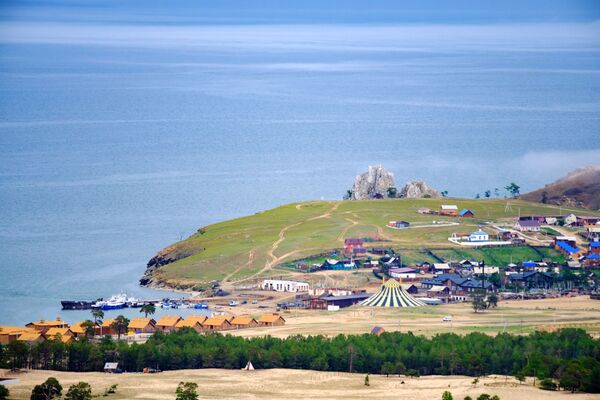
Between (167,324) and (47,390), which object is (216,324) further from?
(47,390)

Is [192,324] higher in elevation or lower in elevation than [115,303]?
lower


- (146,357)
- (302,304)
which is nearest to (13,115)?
(302,304)

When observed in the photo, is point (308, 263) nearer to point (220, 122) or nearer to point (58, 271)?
point (58, 271)

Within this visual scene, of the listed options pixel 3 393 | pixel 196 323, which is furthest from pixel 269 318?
pixel 3 393

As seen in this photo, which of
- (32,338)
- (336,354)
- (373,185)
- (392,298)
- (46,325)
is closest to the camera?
(336,354)

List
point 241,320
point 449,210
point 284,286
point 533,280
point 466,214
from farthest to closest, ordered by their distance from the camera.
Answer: point 449,210, point 466,214, point 533,280, point 284,286, point 241,320

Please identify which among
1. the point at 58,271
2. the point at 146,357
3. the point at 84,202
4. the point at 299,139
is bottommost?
the point at 146,357

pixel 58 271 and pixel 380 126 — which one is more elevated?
pixel 380 126

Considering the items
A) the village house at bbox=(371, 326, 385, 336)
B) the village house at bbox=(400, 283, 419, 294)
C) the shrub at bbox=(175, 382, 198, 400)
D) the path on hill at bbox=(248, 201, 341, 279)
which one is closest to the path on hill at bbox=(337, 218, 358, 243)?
the path on hill at bbox=(248, 201, 341, 279)
